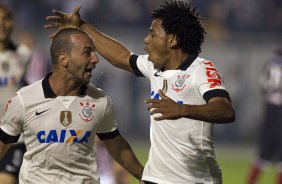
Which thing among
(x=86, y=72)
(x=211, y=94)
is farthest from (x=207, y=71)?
(x=86, y=72)

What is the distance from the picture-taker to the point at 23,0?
20.4 m

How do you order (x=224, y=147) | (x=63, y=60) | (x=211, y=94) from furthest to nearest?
(x=224, y=147) → (x=63, y=60) → (x=211, y=94)

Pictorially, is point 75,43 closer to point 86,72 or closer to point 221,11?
point 86,72

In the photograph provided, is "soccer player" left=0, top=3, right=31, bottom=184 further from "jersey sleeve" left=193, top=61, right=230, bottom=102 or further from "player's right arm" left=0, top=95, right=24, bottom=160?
"jersey sleeve" left=193, top=61, right=230, bottom=102

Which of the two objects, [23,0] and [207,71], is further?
[23,0]

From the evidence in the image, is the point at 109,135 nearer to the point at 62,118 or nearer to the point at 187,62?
the point at 62,118

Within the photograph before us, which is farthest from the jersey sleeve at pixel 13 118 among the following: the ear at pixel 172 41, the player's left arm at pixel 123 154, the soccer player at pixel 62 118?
the ear at pixel 172 41

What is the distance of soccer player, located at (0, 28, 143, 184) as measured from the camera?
7031 millimetres

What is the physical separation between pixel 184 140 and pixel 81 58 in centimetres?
98

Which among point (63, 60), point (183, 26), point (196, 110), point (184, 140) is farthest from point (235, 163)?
point (196, 110)

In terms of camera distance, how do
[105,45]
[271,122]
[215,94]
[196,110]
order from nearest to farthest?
[196,110] → [215,94] → [105,45] → [271,122]

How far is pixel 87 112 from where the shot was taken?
713 cm

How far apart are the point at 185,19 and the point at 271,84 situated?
7097 mm

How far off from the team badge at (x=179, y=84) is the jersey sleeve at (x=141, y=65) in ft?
1.66
